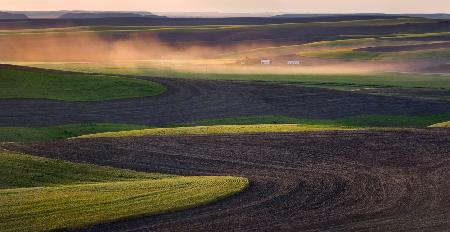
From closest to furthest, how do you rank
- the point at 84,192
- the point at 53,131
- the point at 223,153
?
the point at 84,192 < the point at 223,153 < the point at 53,131

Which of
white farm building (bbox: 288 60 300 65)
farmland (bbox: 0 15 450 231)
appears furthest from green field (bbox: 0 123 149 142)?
white farm building (bbox: 288 60 300 65)

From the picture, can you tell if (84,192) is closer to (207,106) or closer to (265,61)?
(207,106)

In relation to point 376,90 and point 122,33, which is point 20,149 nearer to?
point 376,90

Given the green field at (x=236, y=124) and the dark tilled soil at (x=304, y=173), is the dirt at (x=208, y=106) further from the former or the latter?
the dark tilled soil at (x=304, y=173)

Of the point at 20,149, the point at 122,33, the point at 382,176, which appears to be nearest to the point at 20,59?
the point at 122,33

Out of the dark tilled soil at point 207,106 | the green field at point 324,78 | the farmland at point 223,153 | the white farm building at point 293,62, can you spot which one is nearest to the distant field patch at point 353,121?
the farmland at point 223,153

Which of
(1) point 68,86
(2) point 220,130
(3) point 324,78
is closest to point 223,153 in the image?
(2) point 220,130
